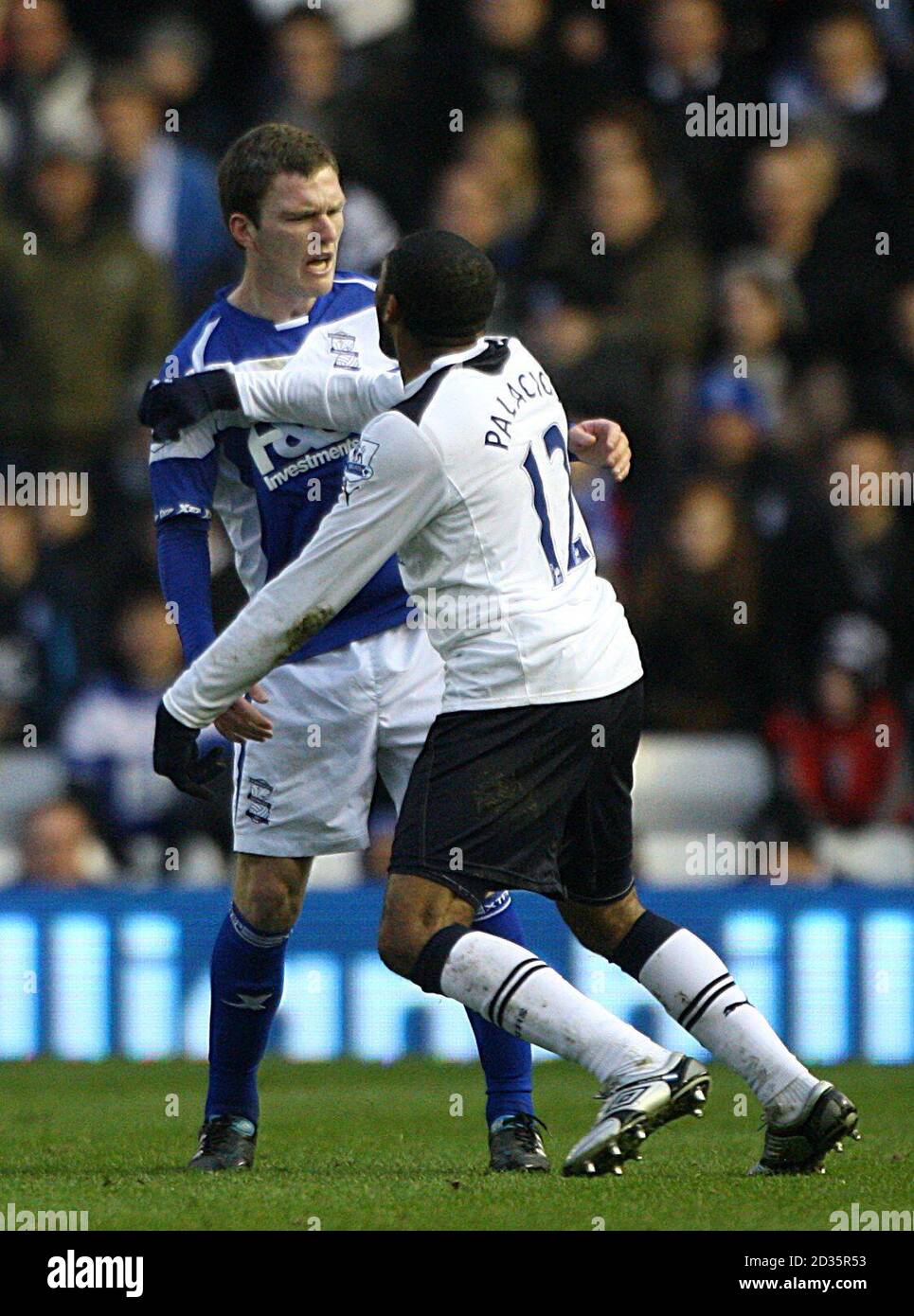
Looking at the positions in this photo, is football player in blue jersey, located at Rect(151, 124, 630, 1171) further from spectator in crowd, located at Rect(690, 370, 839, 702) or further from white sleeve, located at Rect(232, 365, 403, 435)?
spectator in crowd, located at Rect(690, 370, 839, 702)

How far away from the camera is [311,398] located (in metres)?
5.09

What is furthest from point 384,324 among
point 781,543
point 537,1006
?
point 781,543

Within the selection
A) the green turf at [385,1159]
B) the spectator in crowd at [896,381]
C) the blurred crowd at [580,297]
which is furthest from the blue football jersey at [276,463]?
the spectator in crowd at [896,381]

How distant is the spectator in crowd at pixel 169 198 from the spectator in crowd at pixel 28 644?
4.23 ft

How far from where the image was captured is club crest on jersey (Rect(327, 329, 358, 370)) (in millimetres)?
5223

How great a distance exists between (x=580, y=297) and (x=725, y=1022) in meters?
5.48

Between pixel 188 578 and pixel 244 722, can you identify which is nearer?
pixel 244 722

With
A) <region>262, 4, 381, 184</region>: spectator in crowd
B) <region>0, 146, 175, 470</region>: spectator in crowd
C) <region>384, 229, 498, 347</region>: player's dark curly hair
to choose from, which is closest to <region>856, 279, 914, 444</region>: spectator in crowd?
<region>262, 4, 381, 184</region>: spectator in crowd

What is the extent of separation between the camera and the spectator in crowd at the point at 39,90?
10125 mm
